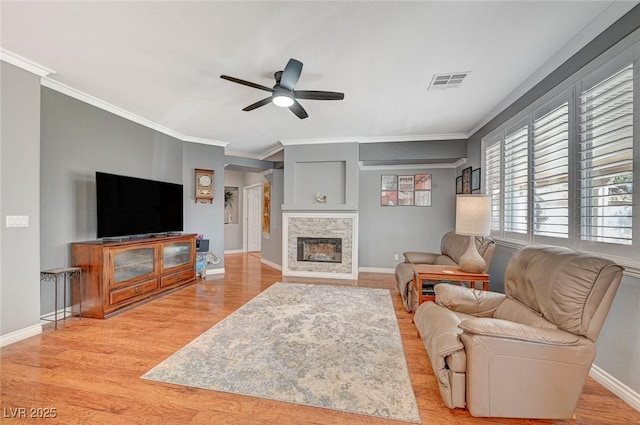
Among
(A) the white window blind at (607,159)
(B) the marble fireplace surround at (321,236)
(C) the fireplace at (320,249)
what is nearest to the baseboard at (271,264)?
(B) the marble fireplace surround at (321,236)

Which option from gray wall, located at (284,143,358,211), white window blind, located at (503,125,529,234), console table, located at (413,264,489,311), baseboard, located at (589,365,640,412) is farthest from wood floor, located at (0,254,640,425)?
gray wall, located at (284,143,358,211)

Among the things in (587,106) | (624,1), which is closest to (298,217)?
(587,106)

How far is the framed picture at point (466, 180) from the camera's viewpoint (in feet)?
14.9

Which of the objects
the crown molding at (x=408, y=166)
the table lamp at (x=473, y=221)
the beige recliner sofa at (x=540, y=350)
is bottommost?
the beige recliner sofa at (x=540, y=350)

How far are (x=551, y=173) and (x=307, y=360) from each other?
275 cm

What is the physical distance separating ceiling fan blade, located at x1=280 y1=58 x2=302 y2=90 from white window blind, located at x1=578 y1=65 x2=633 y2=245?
2.27m

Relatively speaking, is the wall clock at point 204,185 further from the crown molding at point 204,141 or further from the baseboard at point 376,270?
the baseboard at point 376,270

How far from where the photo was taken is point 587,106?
2115mm

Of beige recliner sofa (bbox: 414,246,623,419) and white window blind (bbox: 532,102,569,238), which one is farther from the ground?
white window blind (bbox: 532,102,569,238)

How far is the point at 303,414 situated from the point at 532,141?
3.24m

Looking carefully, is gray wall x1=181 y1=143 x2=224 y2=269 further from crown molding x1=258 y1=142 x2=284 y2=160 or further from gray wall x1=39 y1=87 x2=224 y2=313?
crown molding x1=258 y1=142 x2=284 y2=160

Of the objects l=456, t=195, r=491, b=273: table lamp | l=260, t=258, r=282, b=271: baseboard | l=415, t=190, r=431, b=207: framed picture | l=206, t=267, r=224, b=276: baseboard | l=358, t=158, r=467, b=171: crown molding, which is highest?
l=358, t=158, r=467, b=171: crown molding

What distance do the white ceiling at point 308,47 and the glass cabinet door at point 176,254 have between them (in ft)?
6.62

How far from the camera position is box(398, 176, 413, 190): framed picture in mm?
5527
